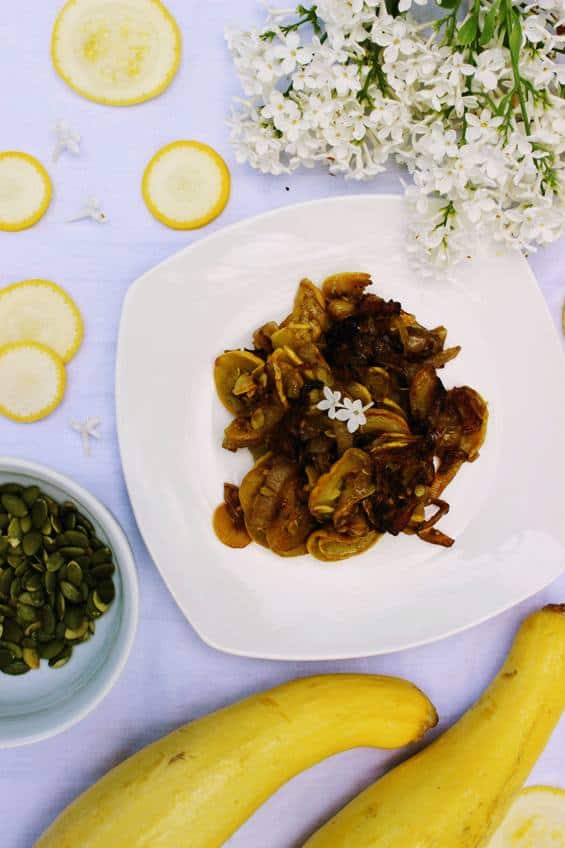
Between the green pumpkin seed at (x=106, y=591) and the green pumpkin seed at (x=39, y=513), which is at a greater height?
the green pumpkin seed at (x=39, y=513)

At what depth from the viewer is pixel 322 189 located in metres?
1.09

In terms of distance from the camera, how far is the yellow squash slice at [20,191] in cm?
105

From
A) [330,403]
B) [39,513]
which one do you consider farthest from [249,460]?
[39,513]

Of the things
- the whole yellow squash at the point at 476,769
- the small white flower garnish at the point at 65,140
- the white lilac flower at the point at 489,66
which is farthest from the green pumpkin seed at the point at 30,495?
the white lilac flower at the point at 489,66

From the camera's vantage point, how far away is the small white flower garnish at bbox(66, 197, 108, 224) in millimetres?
1062

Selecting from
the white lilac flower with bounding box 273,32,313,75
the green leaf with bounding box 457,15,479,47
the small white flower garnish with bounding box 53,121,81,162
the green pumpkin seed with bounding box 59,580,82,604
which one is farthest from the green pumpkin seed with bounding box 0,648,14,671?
the green leaf with bounding box 457,15,479,47

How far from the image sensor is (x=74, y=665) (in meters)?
1.04

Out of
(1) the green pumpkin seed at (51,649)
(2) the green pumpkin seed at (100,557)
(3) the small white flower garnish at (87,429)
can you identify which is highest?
(3) the small white flower garnish at (87,429)

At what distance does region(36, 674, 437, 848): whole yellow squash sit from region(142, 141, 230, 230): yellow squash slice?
639 millimetres

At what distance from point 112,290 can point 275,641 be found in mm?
517

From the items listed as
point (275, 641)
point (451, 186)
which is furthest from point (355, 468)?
point (451, 186)

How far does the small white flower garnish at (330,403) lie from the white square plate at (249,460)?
0.53ft

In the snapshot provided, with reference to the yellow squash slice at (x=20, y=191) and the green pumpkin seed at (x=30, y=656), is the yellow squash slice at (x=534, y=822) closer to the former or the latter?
the green pumpkin seed at (x=30, y=656)

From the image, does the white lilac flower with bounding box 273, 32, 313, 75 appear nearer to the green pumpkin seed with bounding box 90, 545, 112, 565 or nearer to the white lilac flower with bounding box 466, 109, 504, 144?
the white lilac flower with bounding box 466, 109, 504, 144
